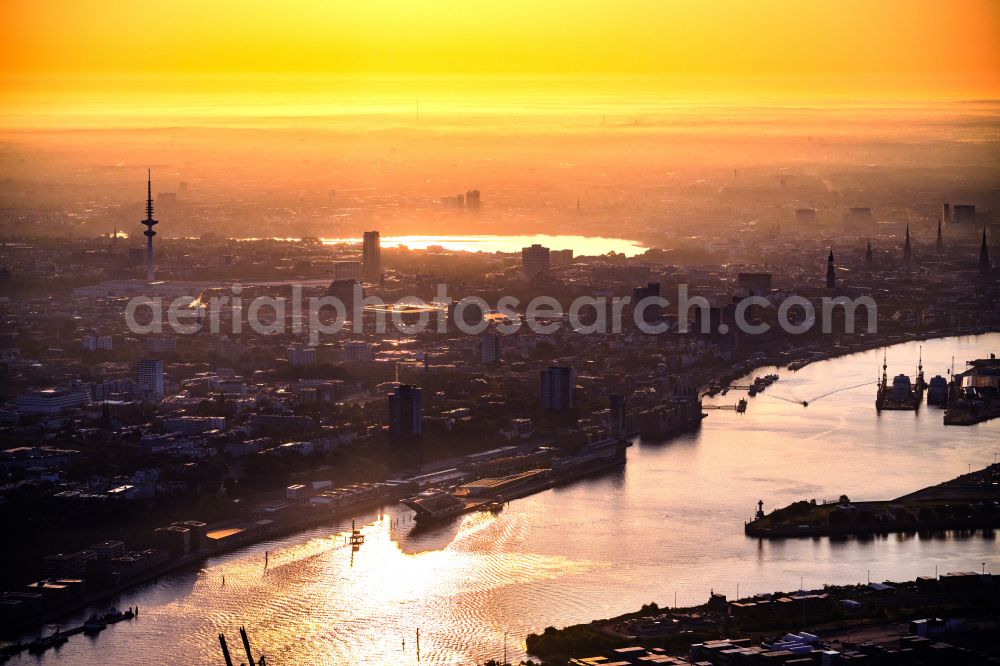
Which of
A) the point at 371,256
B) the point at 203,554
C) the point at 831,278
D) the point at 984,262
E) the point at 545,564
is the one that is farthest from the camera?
the point at 371,256

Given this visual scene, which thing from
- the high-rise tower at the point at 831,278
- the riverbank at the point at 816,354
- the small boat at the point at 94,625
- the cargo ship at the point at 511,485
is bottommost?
the small boat at the point at 94,625

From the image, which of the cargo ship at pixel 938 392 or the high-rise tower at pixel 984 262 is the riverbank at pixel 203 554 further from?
the high-rise tower at pixel 984 262

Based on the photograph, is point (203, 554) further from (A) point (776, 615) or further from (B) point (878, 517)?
(B) point (878, 517)

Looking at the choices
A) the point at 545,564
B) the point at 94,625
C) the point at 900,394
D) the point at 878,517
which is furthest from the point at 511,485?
the point at 900,394

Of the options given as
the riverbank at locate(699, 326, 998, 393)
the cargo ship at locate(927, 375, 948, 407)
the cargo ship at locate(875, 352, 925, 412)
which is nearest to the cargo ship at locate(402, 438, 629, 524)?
the cargo ship at locate(875, 352, 925, 412)

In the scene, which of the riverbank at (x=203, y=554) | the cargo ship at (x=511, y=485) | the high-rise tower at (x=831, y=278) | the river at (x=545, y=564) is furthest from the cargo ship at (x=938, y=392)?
the high-rise tower at (x=831, y=278)
